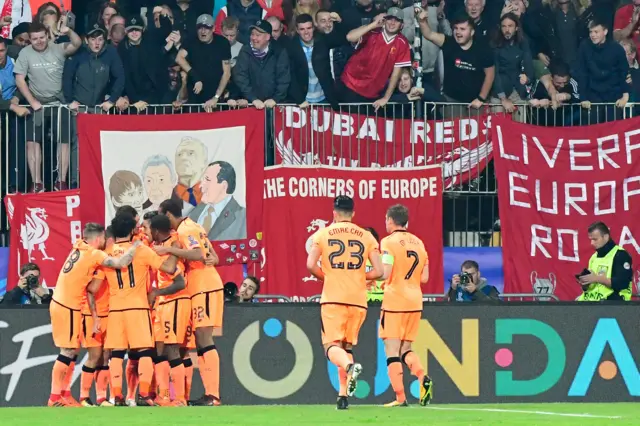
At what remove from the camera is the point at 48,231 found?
68.4 feet

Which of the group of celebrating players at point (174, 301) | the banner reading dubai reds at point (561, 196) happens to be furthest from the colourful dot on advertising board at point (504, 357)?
the group of celebrating players at point (174, 301)

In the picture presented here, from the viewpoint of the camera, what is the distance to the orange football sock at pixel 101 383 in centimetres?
1714

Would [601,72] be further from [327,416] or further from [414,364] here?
[327,416]

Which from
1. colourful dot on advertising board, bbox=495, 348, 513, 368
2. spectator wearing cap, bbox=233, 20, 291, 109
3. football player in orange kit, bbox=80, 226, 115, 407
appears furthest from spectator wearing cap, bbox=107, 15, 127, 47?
colourful dot on advertising board, bbox=495, 348, 513, 368

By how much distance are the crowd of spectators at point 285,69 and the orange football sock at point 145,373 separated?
4942 millimetres

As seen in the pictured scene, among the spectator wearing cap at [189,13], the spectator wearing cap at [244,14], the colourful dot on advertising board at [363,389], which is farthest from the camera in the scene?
the spectator wearing cap at [244,14]

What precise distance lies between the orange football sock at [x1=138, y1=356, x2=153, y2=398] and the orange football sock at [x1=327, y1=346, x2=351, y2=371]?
2.06 m

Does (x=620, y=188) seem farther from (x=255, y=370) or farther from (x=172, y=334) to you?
(x=172, y=334)

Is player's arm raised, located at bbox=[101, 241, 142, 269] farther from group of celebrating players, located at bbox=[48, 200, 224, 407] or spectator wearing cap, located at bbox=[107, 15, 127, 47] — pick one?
spectator wearing cap, located at bbox=[107, 15, 127, 47]

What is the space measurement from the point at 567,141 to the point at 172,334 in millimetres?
6628

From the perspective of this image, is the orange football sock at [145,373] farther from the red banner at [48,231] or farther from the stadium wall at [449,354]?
the red banner at [48,231]

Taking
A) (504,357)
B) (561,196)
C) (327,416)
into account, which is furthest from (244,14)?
(327,416)

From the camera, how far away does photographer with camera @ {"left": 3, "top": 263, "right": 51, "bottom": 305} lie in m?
19.4

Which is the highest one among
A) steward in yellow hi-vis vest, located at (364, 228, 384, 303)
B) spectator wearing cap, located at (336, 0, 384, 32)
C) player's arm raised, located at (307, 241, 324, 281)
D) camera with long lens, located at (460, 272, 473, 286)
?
spectator wearing cap, located at (336, 0, 384, 32)
